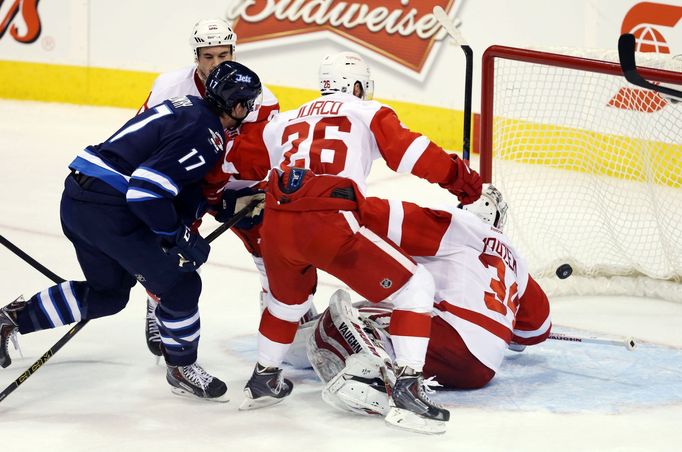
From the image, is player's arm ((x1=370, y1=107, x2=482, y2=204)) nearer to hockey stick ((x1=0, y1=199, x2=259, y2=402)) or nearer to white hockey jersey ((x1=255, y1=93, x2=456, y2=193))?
white hockey jersey ((x1=255, y1=93, x2=456, y2=193))

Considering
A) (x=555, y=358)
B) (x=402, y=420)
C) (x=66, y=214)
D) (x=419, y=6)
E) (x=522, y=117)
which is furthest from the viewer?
(x=419, y=6)

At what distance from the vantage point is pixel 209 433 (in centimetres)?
314

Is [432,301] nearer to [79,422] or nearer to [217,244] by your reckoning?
[79,422]

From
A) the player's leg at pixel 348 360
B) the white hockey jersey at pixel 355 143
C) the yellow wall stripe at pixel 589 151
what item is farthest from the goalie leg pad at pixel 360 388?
the yellow wall stripe at pixel 589 151

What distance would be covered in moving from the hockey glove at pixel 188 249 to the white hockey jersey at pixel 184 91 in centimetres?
69

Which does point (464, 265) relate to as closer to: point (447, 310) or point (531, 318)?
point (447, 310)

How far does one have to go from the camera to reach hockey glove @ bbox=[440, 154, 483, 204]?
3.41m

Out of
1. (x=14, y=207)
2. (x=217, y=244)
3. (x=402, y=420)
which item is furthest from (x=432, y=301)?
(x=14, y=207)

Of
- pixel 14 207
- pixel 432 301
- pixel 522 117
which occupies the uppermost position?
pixel 522 117

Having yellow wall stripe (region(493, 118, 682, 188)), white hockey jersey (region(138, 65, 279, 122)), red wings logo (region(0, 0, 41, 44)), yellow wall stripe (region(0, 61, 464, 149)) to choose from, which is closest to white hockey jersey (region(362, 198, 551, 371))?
white hockey jersey (region(138, 65, 279, 122))

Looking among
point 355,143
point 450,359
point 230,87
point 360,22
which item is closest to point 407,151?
point 355,143

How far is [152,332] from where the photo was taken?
3.85 metres

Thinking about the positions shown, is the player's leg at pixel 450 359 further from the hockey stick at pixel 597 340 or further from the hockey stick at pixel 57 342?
the hockey stick at pixel 57 342

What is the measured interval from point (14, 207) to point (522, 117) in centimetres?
246
